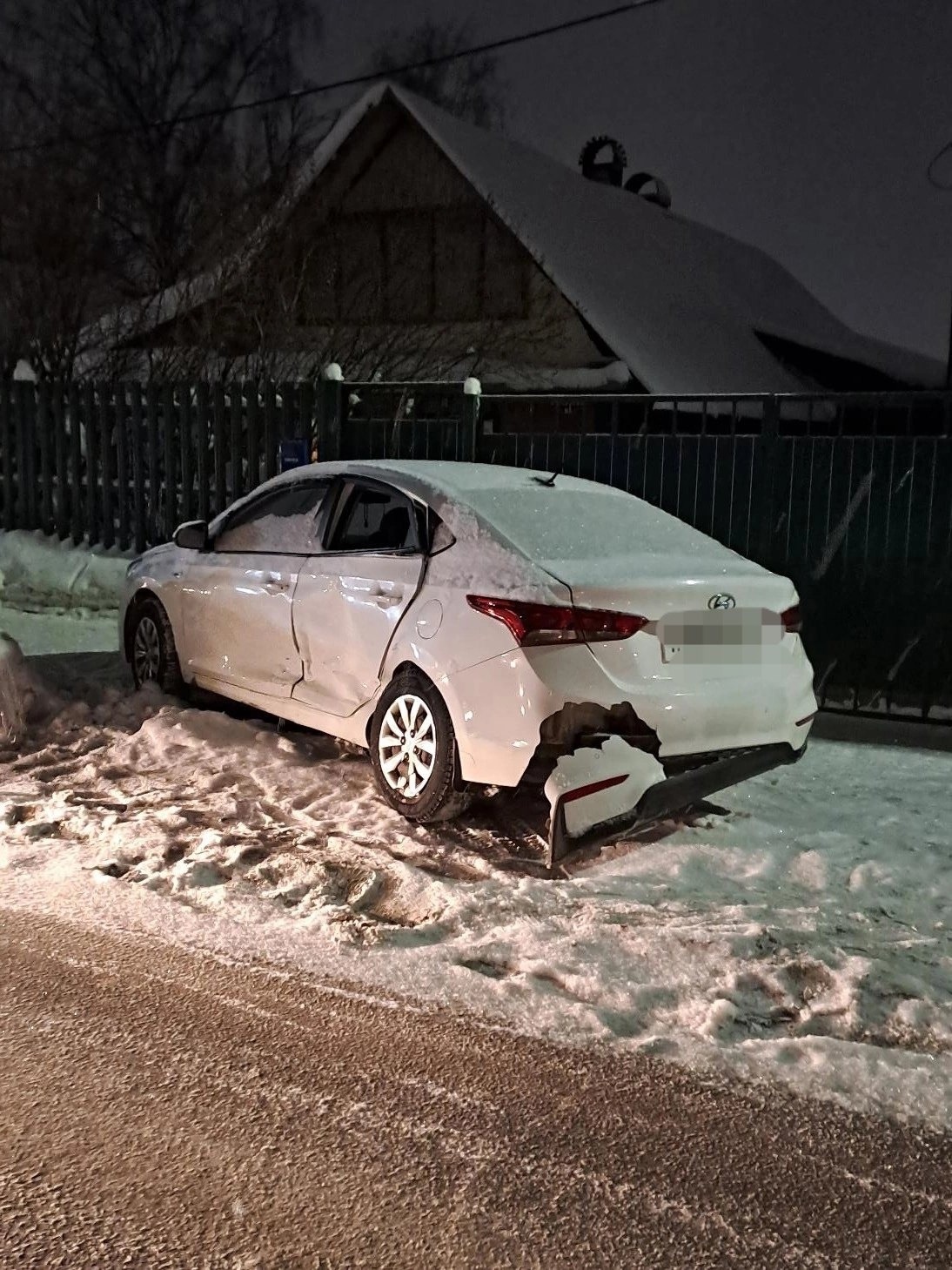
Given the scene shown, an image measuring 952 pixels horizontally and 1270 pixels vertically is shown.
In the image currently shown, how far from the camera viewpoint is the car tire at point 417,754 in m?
5.13

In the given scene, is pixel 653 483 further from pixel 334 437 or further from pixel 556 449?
pixel 334 437

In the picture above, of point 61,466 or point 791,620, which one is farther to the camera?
point 61,466

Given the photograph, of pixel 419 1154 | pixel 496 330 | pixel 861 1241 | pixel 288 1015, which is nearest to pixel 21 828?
pixel 288 1015

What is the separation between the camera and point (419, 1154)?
9.71ft

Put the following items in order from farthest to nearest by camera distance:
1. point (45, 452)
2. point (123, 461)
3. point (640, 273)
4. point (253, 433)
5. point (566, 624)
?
point (640, 273)
point (45, 452)
point (123, 461)
point (253, 433)
point (566, 624)

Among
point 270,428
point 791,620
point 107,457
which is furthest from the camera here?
point 107,457

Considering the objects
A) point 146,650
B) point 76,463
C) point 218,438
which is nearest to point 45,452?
point 76,463

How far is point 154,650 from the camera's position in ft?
24.4

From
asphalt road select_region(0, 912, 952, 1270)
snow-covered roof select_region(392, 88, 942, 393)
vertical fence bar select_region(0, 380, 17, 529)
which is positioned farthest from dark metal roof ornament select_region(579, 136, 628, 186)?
asphalt road select_region(0, 912, 952, 1270)

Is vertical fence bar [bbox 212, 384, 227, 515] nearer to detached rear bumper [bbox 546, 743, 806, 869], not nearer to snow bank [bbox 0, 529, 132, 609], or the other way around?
snow bank [bbox 0, 529, 132, 609]

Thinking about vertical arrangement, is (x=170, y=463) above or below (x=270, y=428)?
below

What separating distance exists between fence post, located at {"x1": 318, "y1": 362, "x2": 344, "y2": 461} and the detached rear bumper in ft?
19.1

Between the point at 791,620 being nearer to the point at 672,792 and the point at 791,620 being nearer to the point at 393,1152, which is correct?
the point at 672,792

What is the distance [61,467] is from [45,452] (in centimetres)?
27
